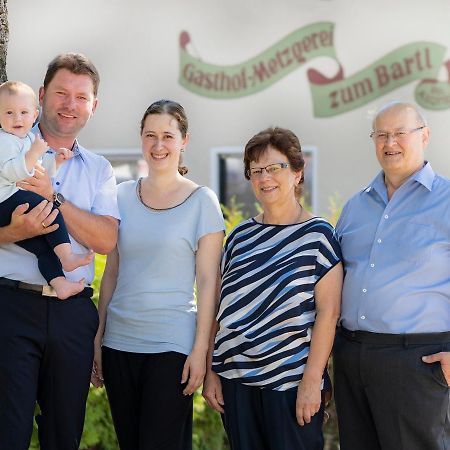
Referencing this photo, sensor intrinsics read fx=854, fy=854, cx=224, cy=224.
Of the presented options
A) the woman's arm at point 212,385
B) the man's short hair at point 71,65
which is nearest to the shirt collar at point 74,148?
the man's short hair at point 71,65

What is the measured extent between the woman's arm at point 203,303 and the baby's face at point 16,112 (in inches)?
36.5

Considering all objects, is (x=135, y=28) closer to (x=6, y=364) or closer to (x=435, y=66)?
(x=435, y=66)

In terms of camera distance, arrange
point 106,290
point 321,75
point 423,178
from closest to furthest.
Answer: point 423,178 < point 106,290 < point 321,75

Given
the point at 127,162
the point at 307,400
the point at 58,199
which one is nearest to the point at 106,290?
the point at 58,199

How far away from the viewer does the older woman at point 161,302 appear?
3773 millimetres

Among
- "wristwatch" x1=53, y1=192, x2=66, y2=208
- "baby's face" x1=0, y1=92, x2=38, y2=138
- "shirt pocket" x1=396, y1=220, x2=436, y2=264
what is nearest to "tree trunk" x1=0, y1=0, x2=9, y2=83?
"baby's face" x1=0, y1=92, x2=38, y2=138

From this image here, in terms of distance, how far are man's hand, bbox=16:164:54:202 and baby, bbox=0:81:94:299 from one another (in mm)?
27

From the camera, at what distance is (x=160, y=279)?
381cm

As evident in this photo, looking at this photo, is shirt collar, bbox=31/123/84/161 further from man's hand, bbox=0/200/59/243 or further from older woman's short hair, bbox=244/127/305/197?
older woman's short hair, bbox=244/127/305/197

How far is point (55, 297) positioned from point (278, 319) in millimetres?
942

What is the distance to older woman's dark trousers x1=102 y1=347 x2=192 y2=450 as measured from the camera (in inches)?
148

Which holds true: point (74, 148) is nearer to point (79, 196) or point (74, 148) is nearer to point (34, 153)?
point (79, 196)

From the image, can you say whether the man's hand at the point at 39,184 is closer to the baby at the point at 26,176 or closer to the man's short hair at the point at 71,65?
the baby at the point at 26,176

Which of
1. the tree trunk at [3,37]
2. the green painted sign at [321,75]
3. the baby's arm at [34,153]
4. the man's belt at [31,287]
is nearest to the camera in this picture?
the baby's arm at [34,153]
